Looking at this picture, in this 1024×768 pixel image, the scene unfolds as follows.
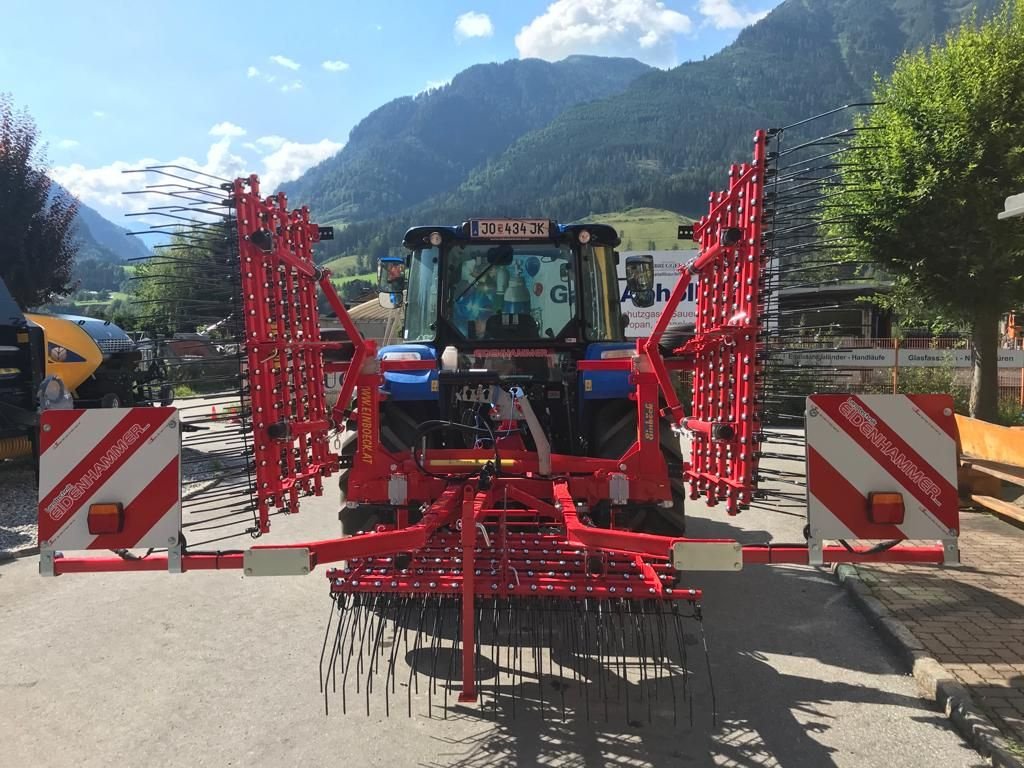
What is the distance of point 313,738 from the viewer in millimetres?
3023

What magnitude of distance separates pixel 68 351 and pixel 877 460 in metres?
9.86

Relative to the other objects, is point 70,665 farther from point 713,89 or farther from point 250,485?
point 713,89

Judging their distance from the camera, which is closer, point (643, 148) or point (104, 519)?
point (104, 519)

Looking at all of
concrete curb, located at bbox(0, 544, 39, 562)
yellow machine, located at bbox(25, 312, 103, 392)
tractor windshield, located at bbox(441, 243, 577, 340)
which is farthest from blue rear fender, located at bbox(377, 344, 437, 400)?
yellow machine, located at bbox(25, 312, 103, 392)

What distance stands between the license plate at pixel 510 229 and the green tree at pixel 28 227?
13737 millimetres

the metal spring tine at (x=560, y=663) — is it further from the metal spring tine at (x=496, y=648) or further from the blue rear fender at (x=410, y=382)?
the blue rear fender at (x=410, y=382)

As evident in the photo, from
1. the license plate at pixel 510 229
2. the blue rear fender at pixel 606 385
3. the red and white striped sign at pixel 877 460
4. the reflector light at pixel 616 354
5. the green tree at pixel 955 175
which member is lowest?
the red and white striped sign at pixel 877 460

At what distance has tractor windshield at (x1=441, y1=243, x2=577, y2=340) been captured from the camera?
192 inches

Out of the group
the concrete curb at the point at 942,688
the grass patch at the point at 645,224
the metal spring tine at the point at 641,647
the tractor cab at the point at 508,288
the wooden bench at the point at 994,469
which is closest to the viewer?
the concrete curb at the point at 942,688

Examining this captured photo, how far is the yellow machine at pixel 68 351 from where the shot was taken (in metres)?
8.88

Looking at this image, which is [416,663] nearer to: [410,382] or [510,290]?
[410,382]

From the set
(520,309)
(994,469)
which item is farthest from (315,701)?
(994,469)

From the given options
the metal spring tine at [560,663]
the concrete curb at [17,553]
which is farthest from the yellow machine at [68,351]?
the metal spring tine at [560,663]

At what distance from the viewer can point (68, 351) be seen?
9.16 m
